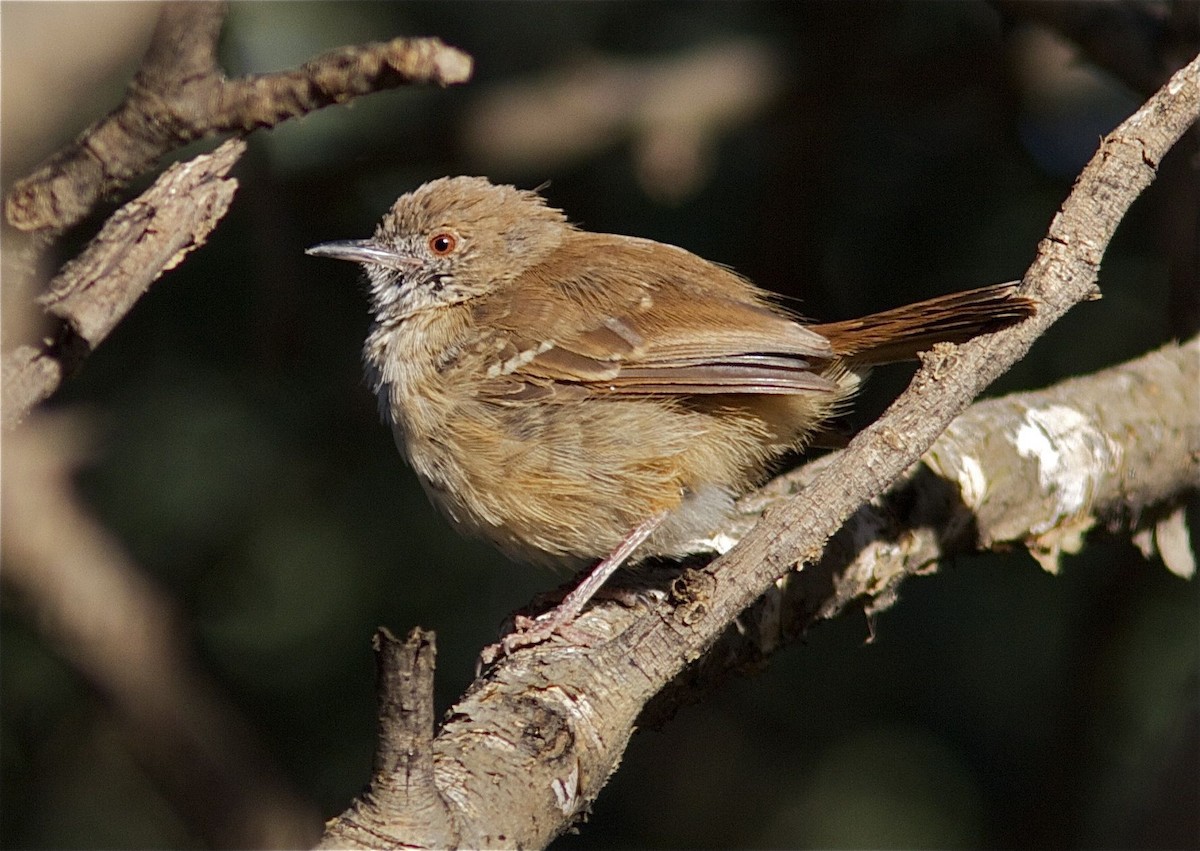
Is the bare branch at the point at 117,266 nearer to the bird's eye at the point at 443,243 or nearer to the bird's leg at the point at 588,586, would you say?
the bird's leg at the point at 588,586

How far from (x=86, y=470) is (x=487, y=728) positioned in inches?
122

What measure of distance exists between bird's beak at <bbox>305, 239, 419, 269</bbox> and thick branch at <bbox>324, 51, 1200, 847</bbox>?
1887 millimetres

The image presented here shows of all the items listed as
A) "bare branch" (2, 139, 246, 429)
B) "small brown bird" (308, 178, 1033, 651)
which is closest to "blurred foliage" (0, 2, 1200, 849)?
"small brown bird" (308, 178, 1033, 651)

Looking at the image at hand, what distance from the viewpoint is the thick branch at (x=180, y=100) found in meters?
1.98

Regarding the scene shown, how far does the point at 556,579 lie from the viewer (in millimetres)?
5980

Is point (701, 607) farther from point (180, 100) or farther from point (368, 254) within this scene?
point (368, 254)

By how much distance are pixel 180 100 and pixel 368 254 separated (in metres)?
2.61

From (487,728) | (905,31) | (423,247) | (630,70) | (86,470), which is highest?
(905,31)

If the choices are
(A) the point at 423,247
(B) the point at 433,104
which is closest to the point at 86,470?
(A) the point at 423,247

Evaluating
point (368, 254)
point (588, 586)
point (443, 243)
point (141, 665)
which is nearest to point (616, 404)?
point (588, 586)

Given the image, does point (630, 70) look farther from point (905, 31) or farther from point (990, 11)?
point (990, 11)

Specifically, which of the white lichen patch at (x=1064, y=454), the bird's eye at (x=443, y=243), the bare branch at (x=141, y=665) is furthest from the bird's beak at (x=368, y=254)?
the white lichen patch at (x=1064, y=454)

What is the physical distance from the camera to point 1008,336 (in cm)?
316

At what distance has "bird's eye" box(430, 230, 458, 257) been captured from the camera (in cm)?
462
